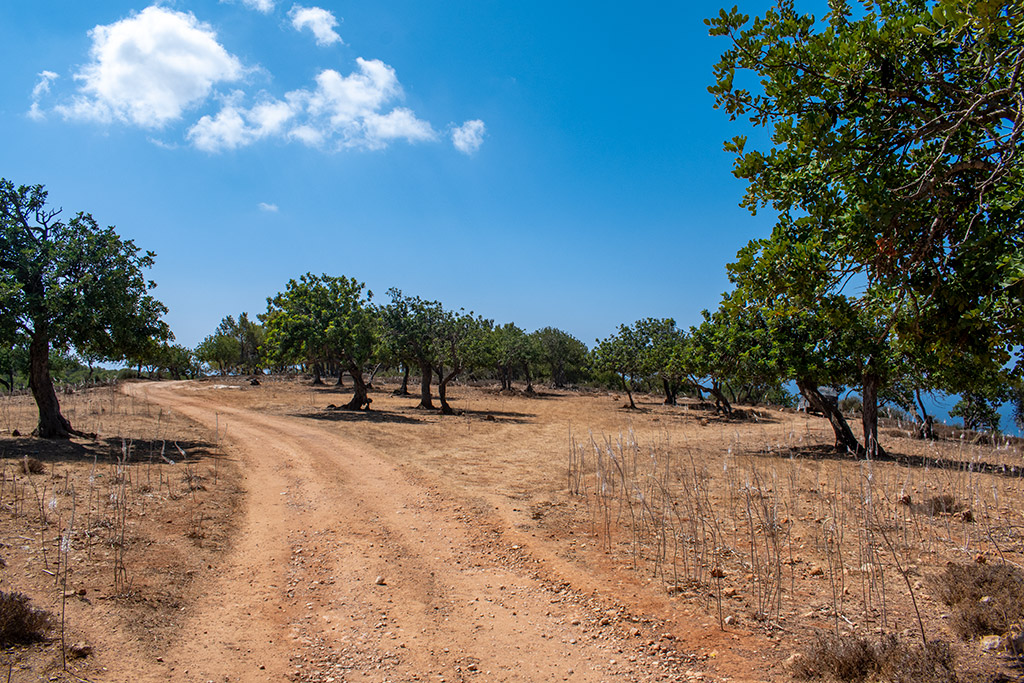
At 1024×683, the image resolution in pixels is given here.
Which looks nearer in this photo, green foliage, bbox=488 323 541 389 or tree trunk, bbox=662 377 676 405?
green foliage, bbox=488 323 541 389

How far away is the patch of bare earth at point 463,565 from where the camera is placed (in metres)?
5.22

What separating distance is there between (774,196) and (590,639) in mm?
5107

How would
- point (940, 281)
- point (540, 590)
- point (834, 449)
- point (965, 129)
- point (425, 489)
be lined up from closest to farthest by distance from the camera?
point (940, 281) → point (965, 129) → point (540, 590) → point (425, 489) → point (834, 449)

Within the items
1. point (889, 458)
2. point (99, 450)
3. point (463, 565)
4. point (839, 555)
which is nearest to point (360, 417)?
point (99, 450)

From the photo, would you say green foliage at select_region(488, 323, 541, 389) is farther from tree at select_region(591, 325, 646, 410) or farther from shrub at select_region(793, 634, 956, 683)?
shrub at select_region(793, 634, 956, 683)

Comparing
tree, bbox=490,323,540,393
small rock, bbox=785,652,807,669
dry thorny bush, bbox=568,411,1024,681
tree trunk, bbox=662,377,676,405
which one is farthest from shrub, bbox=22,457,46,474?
tree trunk, bbox=662,377,676,405

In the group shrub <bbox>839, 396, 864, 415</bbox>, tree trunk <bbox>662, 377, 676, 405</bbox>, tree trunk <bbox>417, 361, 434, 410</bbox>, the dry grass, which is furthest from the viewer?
tree trunk <bbox>662, 377, 676, 405</bbox>

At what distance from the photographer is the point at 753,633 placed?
18.4 ft

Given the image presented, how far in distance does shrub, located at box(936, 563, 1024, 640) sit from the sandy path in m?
3.11

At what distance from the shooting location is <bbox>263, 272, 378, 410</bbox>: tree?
27938 millimetres

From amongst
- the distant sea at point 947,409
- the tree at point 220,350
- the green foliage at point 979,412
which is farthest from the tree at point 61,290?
the tree at point 220,350

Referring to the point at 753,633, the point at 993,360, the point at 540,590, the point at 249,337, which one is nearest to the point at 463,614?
the point at 540,590

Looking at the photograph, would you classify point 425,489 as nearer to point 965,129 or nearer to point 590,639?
point 590,639

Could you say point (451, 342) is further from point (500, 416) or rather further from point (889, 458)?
point (889, 458)
